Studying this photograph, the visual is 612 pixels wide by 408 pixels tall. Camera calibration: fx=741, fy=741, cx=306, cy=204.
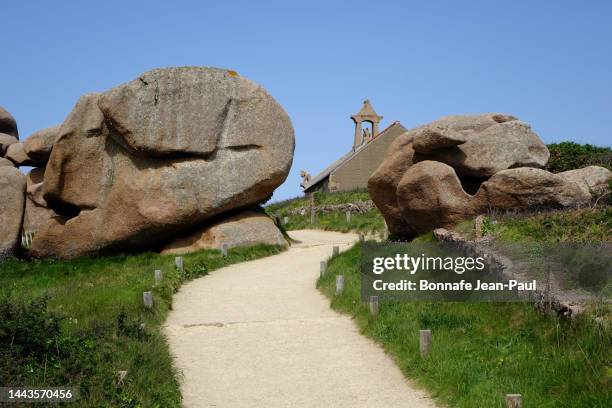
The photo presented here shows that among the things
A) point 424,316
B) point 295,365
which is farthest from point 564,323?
point 295,365

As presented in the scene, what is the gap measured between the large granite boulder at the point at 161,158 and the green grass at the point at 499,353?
13.5 m

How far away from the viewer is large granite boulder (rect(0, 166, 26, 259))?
28797mm

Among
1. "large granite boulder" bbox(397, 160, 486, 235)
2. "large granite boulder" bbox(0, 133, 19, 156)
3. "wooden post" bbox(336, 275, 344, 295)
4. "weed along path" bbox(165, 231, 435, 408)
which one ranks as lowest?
"weed along path" bbox(165, 231, 435, 408)

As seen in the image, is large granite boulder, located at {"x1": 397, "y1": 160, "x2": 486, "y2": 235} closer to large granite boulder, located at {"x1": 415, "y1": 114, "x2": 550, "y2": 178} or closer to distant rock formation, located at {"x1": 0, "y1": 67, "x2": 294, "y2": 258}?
large granite boulder, located at {"x1": 415, "y1": 114, "x2": 550, "y2": 178}

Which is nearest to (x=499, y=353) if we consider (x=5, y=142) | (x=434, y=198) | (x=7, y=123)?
(x=434, y=198)

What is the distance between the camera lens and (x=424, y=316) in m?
13.7

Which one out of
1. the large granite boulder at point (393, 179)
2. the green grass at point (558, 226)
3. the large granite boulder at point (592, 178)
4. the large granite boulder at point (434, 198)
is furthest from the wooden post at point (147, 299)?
the large granite boulder at point (592, 178)

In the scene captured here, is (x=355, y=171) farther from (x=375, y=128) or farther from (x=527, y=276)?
(x=527, y=276)

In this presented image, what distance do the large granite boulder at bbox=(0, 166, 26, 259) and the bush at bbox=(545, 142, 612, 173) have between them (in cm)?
2025

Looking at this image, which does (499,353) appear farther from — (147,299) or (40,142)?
(40,142)

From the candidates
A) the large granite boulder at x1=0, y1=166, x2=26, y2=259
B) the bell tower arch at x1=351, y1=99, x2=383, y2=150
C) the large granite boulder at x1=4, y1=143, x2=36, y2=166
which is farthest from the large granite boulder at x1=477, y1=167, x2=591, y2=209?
the bell tower arch at x1=351, y1=99, x2=383, y2=150

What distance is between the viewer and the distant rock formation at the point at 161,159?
26641 mm

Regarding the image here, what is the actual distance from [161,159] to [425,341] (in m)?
17.5

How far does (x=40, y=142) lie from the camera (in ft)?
105
